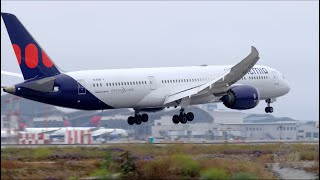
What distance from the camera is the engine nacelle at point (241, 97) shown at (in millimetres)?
63938

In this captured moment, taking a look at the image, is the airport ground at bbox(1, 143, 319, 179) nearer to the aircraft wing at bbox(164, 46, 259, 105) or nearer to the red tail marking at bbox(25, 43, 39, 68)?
the red tail marking at bbox(25, 43, 39, 68)

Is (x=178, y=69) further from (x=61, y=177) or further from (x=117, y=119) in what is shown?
(x=117, y=119)

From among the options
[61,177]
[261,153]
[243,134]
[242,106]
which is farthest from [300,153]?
[243,134]

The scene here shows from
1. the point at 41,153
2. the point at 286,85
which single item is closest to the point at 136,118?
the point at 286,85

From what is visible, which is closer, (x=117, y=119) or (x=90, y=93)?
(x=90, y=93)

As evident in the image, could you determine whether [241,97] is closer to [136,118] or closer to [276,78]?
[276,78]

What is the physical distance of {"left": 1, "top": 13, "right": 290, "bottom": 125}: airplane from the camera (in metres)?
58.7

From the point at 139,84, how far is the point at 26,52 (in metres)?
9.19

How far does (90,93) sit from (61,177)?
2182 centimetres

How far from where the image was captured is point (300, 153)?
44.0 meters

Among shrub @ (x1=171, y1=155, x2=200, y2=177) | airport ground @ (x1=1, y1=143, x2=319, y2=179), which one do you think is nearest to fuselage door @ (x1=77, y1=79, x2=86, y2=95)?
airport ground @ (x1=1, y1=143, x2=319, y2=179)

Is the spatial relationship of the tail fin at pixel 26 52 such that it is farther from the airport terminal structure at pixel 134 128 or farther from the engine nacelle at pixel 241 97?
the airport terminal structure at pixel 134 128

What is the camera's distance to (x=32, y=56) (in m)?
58.9

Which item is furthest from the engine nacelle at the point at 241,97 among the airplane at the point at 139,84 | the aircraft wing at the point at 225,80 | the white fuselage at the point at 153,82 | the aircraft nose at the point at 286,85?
the aircraft nose at the point at 286,85
